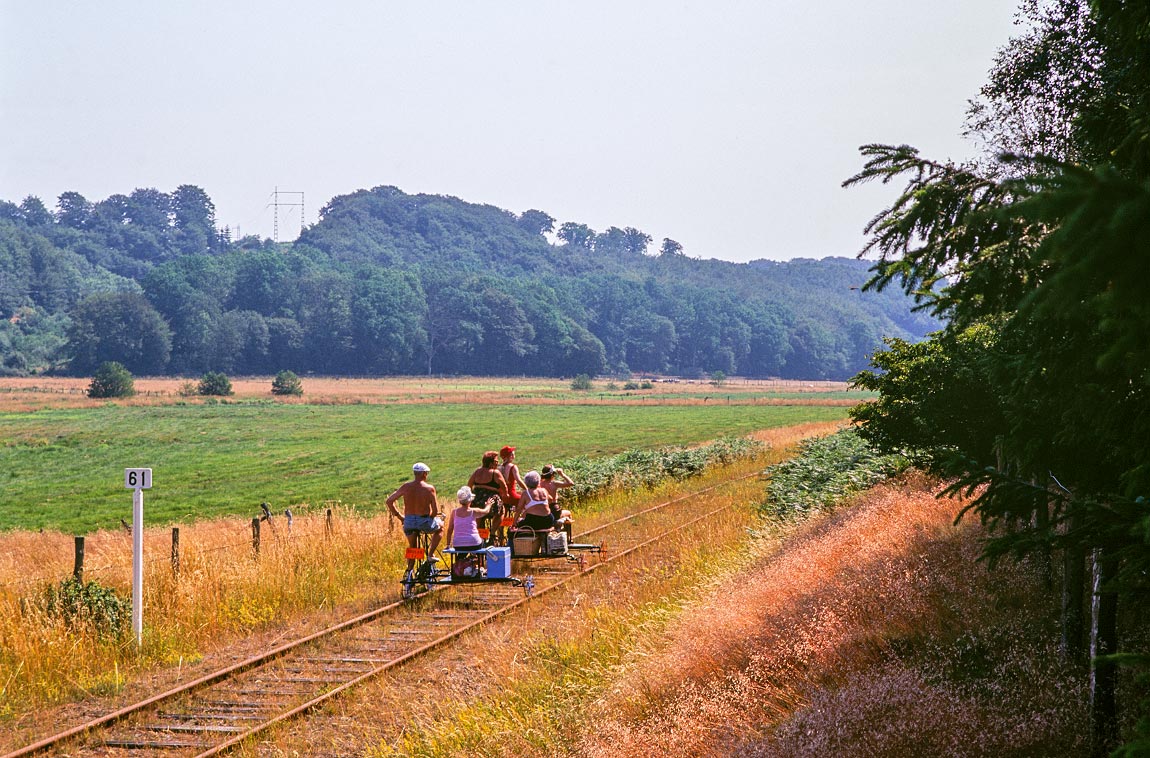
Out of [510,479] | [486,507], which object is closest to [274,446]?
[510,479]

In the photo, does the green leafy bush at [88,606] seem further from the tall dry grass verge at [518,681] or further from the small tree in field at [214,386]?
the small tree in field at [214,386]

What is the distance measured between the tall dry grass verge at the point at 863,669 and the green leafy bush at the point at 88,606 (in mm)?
7089

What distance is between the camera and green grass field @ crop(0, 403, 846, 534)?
35.7m

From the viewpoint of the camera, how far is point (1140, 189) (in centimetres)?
284

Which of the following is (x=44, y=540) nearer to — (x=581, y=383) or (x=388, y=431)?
(x=388, y=431)

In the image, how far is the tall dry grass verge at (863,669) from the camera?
5.88 metres

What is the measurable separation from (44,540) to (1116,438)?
80.8ft

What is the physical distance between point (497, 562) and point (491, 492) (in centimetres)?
114

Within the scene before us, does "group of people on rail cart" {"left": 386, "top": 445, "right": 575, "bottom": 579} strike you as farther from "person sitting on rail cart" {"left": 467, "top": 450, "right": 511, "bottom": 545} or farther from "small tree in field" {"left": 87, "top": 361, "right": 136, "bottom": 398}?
"small tree in field" {"left": 87, "top": 361, "right": 136, "bottom": 398}

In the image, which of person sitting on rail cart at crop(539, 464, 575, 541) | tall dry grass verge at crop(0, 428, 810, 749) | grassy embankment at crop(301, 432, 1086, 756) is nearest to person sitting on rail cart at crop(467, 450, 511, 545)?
person sitting on rail cart at crop(539, 464, 575, 541)

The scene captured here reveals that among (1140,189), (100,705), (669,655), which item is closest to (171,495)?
(100,705)

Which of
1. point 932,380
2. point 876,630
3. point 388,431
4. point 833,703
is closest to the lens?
point 833,703

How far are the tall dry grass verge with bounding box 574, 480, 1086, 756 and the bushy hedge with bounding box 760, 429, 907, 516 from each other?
738cm

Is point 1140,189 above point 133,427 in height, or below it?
above
